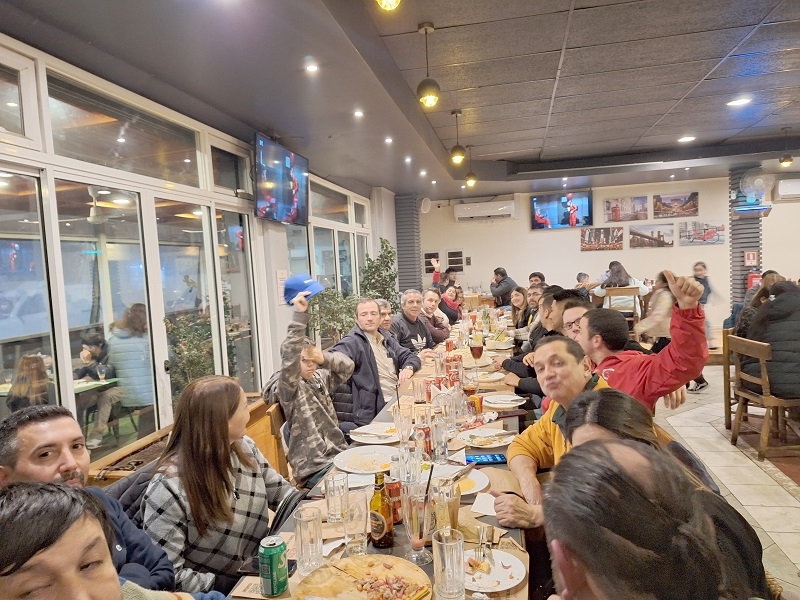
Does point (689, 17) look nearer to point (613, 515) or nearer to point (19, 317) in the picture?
point (613, 515)

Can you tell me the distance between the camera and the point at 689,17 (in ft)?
12.2

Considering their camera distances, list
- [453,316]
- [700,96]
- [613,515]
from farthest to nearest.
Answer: [453,316]
[700,96]
[613,515]

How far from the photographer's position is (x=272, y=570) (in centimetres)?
127

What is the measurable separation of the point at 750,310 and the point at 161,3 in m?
5.05

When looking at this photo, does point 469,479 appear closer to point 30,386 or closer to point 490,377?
point 490,377

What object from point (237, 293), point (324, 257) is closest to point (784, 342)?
point (237, 293)

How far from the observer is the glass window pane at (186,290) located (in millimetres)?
3951

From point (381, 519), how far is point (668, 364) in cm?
146

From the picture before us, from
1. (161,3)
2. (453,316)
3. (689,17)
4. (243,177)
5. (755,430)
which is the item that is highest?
(689,17)

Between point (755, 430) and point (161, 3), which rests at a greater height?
point (161, 3)

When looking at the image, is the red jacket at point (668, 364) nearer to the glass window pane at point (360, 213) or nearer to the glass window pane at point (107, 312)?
the glass window pane at point (107, 312)

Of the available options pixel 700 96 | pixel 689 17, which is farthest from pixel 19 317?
pixel 700 96

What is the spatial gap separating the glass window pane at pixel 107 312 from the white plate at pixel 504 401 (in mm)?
2504

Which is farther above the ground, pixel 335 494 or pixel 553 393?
pixel 553 393
